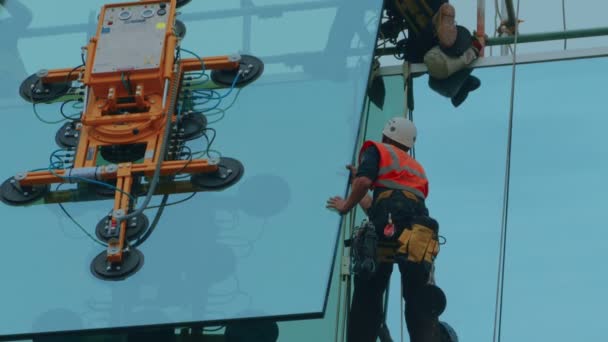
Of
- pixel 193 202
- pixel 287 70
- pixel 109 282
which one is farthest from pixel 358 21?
pixel 109 282

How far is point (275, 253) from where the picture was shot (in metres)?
9.80

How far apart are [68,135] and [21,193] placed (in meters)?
0.57

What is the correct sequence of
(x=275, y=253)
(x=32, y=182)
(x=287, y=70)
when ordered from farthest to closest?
(x=287, y=70) → (x=32, y=182) → (x=275, y=253)

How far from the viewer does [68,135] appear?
10859 mm

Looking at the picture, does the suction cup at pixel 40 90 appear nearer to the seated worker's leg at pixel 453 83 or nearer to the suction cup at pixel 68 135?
the suction cup at pixel 68 135

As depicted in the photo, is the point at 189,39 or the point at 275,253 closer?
the point at 275,253

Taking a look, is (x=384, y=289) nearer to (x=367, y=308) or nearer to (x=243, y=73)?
(x=367, y=308)

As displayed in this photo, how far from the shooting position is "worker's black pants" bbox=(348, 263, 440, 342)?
393 inches

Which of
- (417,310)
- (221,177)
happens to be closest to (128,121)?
(221,177)

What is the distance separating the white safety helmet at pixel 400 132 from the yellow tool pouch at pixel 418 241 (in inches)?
24.6

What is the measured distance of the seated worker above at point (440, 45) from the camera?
40.2 ft

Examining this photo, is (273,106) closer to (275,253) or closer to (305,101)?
(305,101)

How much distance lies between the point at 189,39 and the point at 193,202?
162cm

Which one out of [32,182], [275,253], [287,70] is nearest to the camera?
[275,253]
